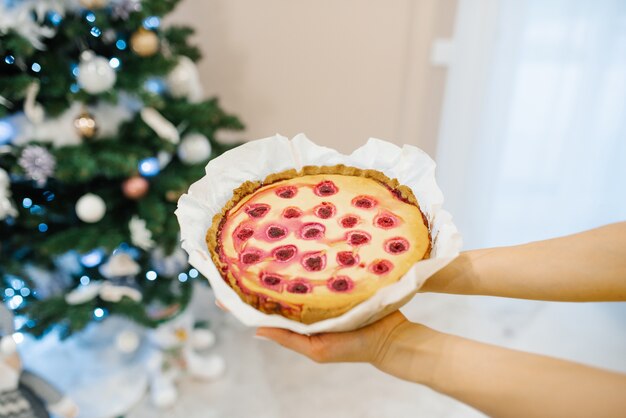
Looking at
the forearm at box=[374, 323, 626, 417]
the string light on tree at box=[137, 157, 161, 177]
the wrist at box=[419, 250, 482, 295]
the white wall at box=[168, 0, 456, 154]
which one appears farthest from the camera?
the white wall at box=[168, 0, 456, 154]

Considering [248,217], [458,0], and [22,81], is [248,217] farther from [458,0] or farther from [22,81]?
[458,0]

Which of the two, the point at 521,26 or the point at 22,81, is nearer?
the point at 22,81

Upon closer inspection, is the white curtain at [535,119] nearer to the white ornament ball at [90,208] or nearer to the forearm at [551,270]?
the forearm at [551,270]

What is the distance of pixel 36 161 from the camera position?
50.8 inches

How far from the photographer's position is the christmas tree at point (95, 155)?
51.1 inches

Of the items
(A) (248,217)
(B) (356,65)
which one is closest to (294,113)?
(B) (356,65)

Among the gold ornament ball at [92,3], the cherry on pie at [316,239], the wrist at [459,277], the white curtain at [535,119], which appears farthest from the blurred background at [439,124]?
the cherry on pie at [316,239]

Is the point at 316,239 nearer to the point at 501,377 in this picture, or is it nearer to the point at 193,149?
the point at 501,377

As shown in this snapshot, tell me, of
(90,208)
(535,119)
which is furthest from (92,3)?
(535,119)

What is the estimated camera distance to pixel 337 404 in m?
1.78

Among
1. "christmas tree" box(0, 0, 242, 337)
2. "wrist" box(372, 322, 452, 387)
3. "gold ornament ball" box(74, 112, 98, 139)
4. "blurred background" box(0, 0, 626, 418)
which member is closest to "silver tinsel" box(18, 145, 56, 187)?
"christmas tree" box(0, 0, 242, 337)

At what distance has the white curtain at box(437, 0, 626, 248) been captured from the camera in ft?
6.22

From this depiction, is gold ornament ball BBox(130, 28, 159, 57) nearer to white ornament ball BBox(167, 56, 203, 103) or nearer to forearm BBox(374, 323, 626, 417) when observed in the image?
white ornament ball BBox(167, 56, 203, 103)

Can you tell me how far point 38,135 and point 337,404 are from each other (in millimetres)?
1348
